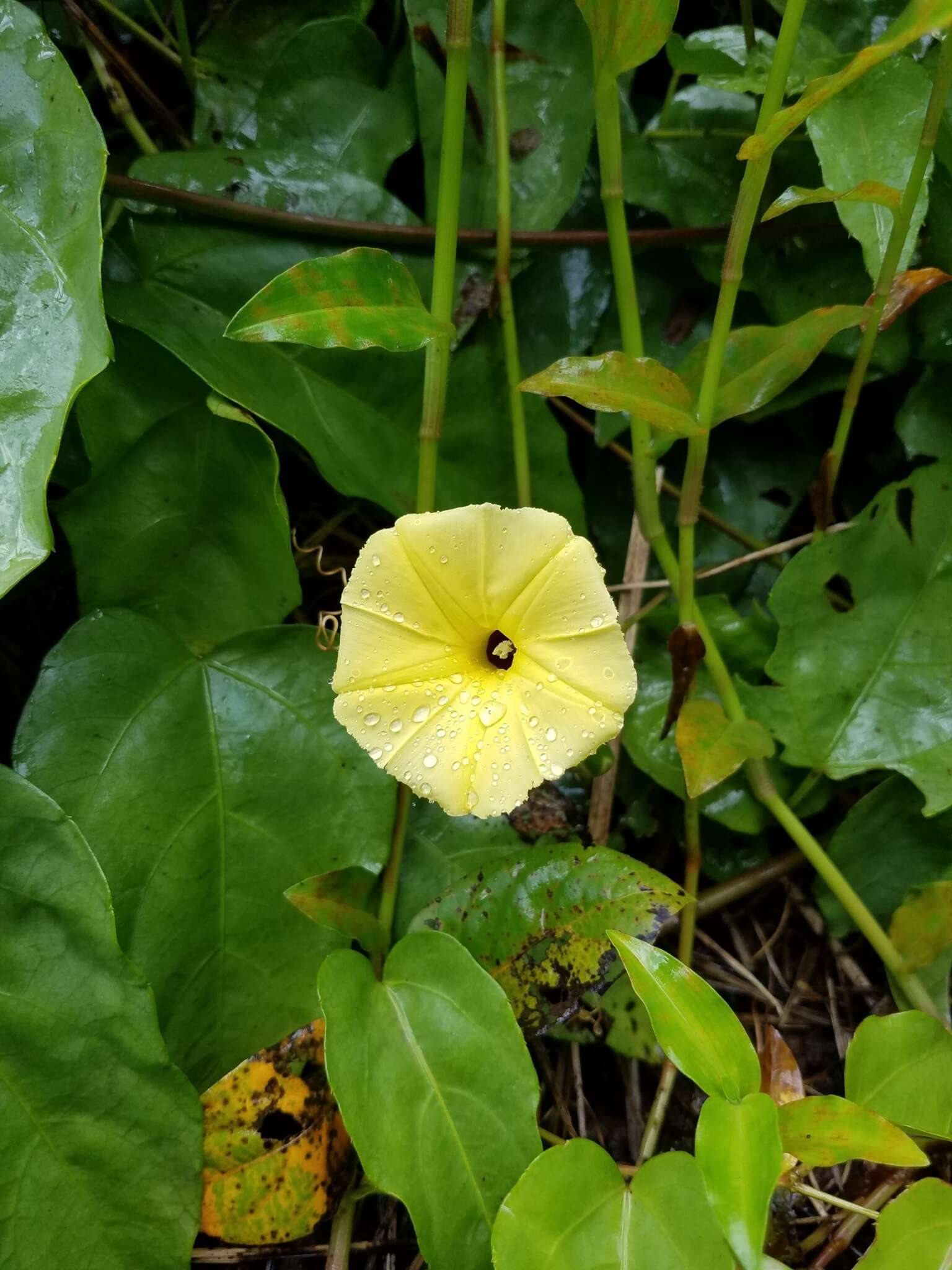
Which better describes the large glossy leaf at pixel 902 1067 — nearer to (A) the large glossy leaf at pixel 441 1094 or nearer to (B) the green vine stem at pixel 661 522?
(B) the green vine stem at pixel 661 522

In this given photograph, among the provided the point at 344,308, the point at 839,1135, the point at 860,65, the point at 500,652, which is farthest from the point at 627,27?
A: the point at 839,1135

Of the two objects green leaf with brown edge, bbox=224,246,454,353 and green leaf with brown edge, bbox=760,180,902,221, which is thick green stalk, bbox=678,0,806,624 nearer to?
green leaf with brown edge, bbox=760,180,902,221

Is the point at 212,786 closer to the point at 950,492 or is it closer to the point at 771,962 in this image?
the point at 771,962

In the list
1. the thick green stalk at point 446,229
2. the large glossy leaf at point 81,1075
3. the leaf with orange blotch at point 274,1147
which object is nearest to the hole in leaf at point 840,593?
the thick green stalk at point 446,229

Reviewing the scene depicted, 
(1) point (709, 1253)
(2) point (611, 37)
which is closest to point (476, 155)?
(2) point (611, 37)

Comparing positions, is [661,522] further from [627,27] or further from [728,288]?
[627,27]

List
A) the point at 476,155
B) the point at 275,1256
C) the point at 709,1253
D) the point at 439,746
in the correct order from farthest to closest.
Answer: the point at 476,155 < the point at 275,1256 < the point at 439,746 < the point at 709,1253
